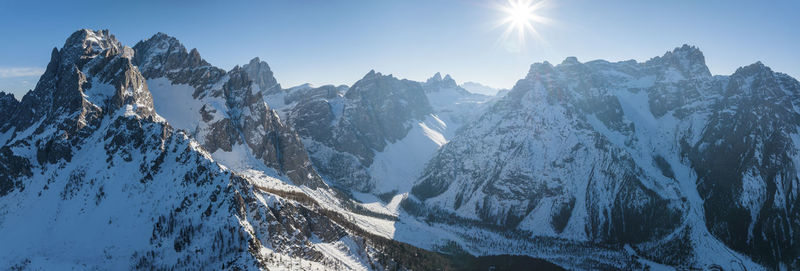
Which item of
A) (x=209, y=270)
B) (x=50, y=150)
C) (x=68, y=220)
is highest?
(x=50, y=150)

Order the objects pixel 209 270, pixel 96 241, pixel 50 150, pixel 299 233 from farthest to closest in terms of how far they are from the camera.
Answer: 1. pixel 50 150
2. pixel 299 233
3. pixel 96 241
4. pixel 209 270

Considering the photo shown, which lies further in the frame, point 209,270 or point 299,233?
point 299,233

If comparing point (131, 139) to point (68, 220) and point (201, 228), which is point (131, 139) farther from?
point (201, 228)

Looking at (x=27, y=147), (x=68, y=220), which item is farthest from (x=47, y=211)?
(x=27, y=147)

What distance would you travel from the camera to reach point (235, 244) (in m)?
148

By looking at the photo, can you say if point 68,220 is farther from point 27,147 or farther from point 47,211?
point 27,147

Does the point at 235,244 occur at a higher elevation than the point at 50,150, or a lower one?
lower

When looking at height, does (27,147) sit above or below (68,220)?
above

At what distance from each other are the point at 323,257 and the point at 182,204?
55026 millimetres

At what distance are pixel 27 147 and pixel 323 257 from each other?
137m

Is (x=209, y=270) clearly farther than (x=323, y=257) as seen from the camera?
No

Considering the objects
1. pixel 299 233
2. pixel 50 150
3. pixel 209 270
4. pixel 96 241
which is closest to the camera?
pixel 209 270

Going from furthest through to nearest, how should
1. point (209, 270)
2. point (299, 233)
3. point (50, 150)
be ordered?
point (50, 150) < point (299, 233) < point (209, 270)

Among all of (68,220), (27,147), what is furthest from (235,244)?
(27,147)
